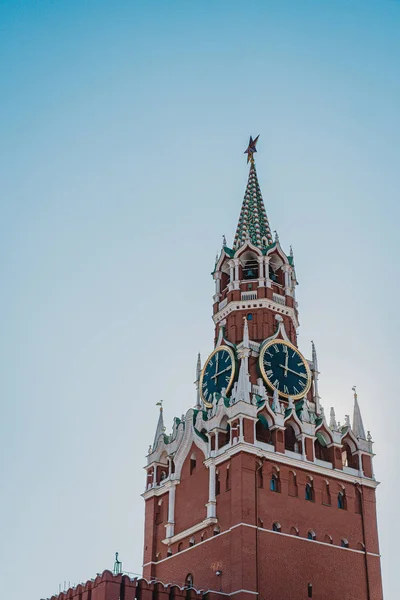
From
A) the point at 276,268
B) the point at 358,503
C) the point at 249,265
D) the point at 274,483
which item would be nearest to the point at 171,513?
the point at 274,483

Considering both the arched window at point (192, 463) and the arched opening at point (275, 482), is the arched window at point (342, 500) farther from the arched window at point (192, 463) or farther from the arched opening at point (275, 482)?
the arched window at point (192, 463)

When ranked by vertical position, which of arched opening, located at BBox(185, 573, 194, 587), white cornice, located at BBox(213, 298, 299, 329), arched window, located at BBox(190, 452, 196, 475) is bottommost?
arched opening, located at BBox(185, 573, 194, 587)

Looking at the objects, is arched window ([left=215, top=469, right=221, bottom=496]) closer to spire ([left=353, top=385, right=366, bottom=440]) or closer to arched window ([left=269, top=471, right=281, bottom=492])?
arched window ([left=269, top=471, right=281, bottom=492])

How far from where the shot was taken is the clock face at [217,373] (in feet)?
191

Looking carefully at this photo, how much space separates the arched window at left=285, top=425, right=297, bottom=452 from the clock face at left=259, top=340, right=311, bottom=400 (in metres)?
2.11

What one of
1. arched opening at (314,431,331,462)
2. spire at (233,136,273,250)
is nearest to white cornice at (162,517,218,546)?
arched opening at (314,431,331,462)

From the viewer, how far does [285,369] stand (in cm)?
5866

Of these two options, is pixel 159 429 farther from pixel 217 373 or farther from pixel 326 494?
pixel 326 494

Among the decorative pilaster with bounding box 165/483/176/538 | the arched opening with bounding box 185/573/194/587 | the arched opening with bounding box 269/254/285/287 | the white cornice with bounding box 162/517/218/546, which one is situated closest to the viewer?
the white cornice with bounding box 162/517/218/546

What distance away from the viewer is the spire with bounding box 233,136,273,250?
65750 mm

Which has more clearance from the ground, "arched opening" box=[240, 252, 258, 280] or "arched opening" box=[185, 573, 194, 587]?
"arched opening" box=[240, 252, 258, 280]

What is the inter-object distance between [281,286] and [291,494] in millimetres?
15630

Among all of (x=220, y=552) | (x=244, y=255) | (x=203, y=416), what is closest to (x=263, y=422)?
(x=203, y=416)

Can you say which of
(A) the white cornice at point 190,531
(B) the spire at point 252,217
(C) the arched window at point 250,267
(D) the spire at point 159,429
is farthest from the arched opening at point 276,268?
(A) the white cornice at point 190,531
